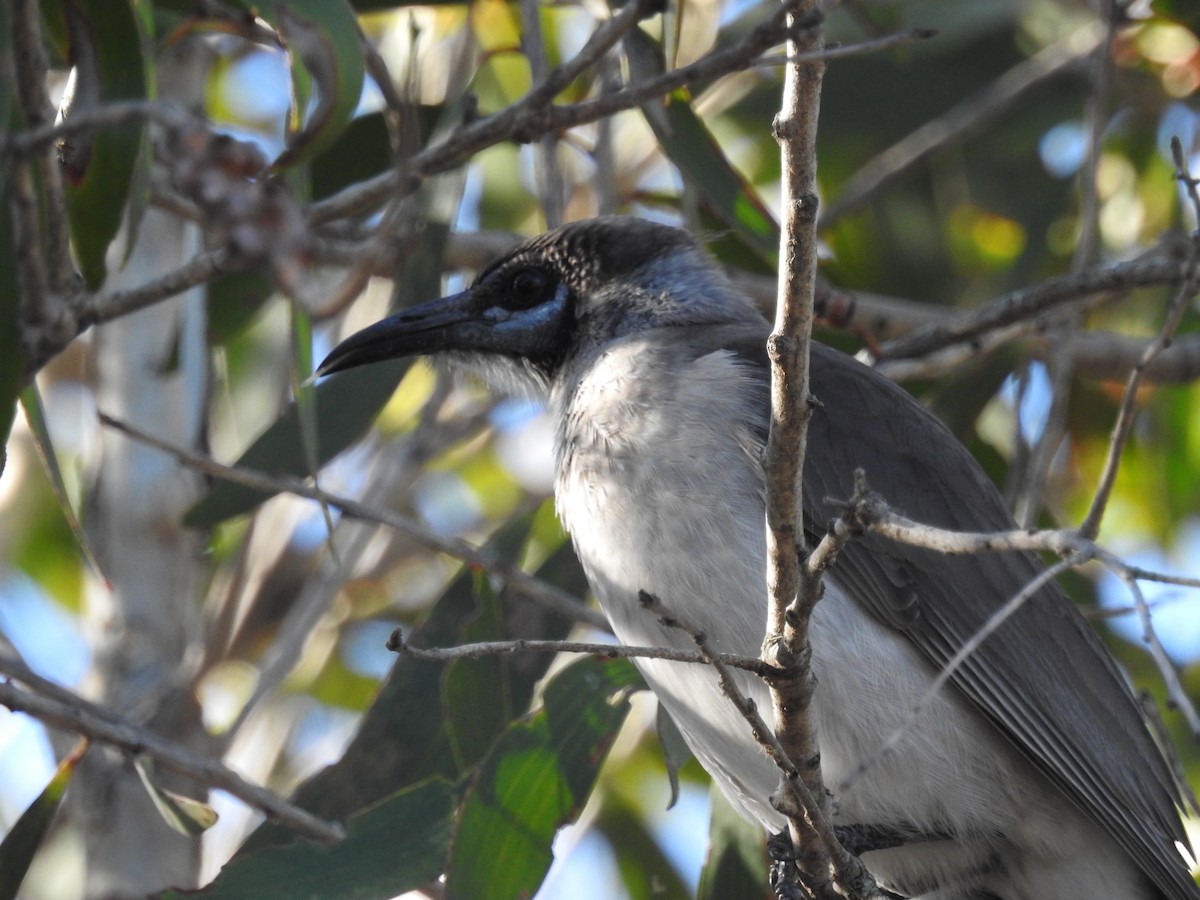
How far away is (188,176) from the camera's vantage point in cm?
143

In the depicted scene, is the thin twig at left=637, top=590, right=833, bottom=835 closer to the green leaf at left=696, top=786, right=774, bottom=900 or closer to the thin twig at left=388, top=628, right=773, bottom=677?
the thin twig at left=388, top=628, right=773, bottom=677

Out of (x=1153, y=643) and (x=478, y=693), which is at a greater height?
(x=478, y=693)

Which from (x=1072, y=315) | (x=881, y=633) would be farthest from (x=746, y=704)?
(x=1072, y=315)

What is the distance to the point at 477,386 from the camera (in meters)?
4.34

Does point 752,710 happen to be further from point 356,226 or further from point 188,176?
point 356,226

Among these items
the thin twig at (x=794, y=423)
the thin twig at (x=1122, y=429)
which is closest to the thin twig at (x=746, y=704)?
the thin twig at (x=794, y=423)

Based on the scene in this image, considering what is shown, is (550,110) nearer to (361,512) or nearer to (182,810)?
(361,512)

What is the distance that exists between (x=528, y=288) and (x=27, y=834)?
1831 mm

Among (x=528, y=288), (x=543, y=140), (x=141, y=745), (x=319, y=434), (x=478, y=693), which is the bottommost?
(x=141, y=745)

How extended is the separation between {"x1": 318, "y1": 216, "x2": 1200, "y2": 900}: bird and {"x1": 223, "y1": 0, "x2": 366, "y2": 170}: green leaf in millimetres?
962

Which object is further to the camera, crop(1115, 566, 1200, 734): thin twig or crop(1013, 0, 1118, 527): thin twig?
crop(1013, 0, 1118, 527): thin twig

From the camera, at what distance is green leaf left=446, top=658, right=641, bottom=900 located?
126 inches

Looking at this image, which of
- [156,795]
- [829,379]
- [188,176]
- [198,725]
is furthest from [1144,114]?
[188,176]

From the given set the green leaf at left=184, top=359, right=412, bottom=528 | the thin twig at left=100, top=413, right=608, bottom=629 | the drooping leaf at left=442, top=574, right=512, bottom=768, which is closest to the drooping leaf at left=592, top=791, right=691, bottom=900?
the drooping leaf at left=442, top=574, right=512, bottom=768
